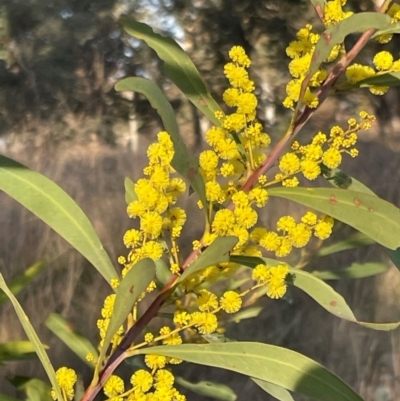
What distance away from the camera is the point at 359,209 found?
1.13 ft

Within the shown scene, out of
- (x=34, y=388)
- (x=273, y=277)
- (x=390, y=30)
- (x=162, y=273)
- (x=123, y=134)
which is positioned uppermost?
(x=390, y=30)

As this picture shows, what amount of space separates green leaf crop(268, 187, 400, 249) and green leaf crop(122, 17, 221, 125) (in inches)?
3.4

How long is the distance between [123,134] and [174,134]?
2.73ft

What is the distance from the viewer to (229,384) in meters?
0.70

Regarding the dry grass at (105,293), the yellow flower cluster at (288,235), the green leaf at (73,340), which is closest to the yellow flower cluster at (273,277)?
the yellow flower cluster at (288,235)

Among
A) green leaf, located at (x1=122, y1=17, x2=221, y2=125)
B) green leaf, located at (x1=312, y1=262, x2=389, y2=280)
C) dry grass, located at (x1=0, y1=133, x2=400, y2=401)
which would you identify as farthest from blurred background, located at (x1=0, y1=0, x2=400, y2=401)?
green leaf, located at (x1=122, y1=17, x2=221, y2=125)

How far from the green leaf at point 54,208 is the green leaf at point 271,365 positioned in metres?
0.08

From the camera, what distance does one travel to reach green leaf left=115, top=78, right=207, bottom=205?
11.9 inches

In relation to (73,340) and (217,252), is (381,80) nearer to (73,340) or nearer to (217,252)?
(217,252)

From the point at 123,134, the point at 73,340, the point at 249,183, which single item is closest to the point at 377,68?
the point at 249,183

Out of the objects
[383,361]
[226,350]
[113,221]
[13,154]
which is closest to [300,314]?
[383,361]

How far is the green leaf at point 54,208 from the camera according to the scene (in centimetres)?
36

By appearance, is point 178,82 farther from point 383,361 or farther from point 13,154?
point 13,154

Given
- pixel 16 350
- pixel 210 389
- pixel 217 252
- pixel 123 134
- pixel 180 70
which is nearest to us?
pixel 217 252
